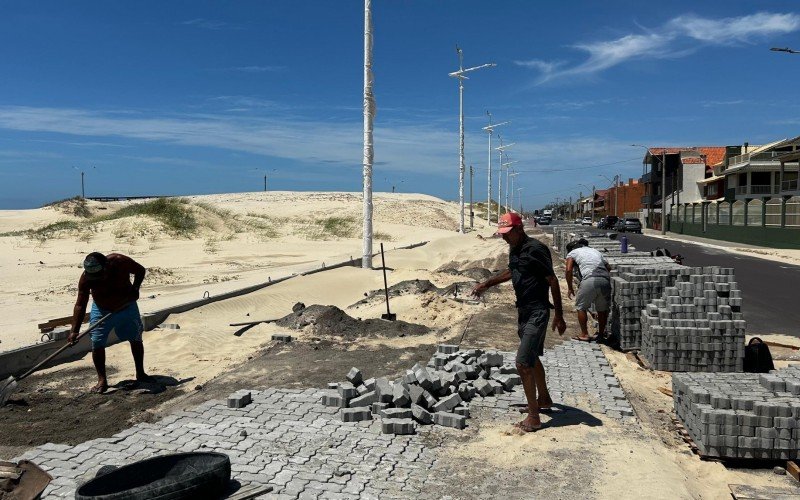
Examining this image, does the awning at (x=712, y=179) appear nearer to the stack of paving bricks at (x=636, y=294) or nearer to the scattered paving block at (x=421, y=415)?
the stack of paving bricks at (x=636, y=294)

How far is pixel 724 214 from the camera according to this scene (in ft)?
140

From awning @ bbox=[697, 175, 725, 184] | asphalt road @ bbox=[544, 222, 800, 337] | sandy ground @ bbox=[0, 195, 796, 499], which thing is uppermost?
awning @ bbox=[697, 175, 725, 184]

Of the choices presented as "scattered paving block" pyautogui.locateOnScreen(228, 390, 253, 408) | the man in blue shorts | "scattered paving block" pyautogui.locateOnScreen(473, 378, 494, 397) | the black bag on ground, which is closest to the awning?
the black bag on ground

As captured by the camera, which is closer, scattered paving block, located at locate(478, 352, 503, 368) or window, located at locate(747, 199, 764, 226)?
scattered paving block, located at locate(478, 352, 503, 368)

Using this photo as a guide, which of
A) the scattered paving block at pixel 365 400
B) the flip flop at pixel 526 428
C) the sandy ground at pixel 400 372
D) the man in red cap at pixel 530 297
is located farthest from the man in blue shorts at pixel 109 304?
the flip flop at pixel 526 428

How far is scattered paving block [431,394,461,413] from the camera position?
5.87 metres

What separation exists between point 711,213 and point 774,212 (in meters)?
11.1

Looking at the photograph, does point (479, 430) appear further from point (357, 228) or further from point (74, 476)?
point (357, 228)

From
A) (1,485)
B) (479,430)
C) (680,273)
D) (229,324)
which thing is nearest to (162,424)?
(1,485)

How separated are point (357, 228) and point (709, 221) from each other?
2690cm

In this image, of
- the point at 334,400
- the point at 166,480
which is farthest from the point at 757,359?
the point at 166,480

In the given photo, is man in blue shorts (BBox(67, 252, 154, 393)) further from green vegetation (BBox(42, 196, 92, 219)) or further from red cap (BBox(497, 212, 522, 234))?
green vegetation (BBox(42, 196, 92, 219))

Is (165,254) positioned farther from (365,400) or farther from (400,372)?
(365,400)

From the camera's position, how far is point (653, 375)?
7641mm
